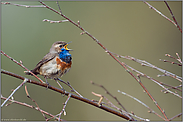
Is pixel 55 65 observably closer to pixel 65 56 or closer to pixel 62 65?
pixel 62 65

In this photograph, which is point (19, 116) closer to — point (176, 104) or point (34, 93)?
point (34, 93)

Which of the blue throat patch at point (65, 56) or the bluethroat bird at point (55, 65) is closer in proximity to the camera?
the bluethroat bird at point (55, 65)

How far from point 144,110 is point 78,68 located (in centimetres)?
280

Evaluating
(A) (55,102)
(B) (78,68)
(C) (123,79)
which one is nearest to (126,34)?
(C) (123,79)

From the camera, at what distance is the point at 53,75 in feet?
12.1

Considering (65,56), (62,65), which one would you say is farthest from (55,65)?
(65,56)

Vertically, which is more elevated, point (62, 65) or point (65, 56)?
point (65, 56)

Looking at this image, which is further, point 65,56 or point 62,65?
point 65,56

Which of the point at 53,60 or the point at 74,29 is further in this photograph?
the point at 74,29

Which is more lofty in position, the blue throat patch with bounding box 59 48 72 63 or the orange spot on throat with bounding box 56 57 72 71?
the blue throat patch with bounding box 59 48 72 63

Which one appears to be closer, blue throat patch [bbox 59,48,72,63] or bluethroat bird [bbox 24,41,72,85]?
bluethroat bird [bbox 24,41,72,85]

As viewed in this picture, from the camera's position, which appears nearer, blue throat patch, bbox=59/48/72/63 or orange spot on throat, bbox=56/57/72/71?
orange spot on throat, bbox=56/57/72/71

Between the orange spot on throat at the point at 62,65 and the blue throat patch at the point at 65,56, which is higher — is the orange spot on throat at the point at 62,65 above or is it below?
below

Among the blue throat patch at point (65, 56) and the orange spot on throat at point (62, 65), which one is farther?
the blue throat patch at point (65, 56)
